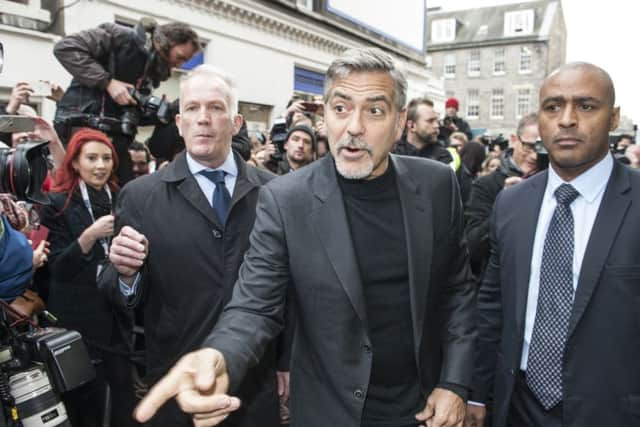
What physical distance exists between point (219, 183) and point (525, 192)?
1.39 metres

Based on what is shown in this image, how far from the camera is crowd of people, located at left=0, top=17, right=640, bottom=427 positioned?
1781 mm

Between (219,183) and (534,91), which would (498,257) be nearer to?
(219,183)

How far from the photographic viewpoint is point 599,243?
194 cm

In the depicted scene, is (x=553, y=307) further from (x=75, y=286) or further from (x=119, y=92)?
(x=119, y=92)

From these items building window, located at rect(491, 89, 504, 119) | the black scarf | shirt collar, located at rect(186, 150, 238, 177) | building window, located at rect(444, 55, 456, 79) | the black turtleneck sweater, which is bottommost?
the black turtleneck sweater

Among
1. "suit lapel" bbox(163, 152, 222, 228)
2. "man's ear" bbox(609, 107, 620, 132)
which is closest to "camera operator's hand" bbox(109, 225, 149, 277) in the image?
"suit lapel" bbox(163, 152, 222, 228)

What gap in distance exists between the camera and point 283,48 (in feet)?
51.0

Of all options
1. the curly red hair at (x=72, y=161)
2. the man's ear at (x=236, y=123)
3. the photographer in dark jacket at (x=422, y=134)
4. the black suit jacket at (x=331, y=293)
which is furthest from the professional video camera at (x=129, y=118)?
the photographer in dark jacket at (x=422, y=134)

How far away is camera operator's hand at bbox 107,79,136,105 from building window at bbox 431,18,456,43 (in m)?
44.6

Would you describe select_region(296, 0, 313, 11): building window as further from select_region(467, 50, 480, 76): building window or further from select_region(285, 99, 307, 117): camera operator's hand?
select_region(467, 50, 480, 76): building window

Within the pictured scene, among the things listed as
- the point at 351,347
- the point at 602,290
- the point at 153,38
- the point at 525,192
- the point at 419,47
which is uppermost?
the point at 419,47

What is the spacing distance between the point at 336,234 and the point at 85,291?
2.07 meters

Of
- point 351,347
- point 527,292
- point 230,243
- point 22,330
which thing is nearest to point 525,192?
point 527,292

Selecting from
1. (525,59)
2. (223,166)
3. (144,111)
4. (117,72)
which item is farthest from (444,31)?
(223,166)
